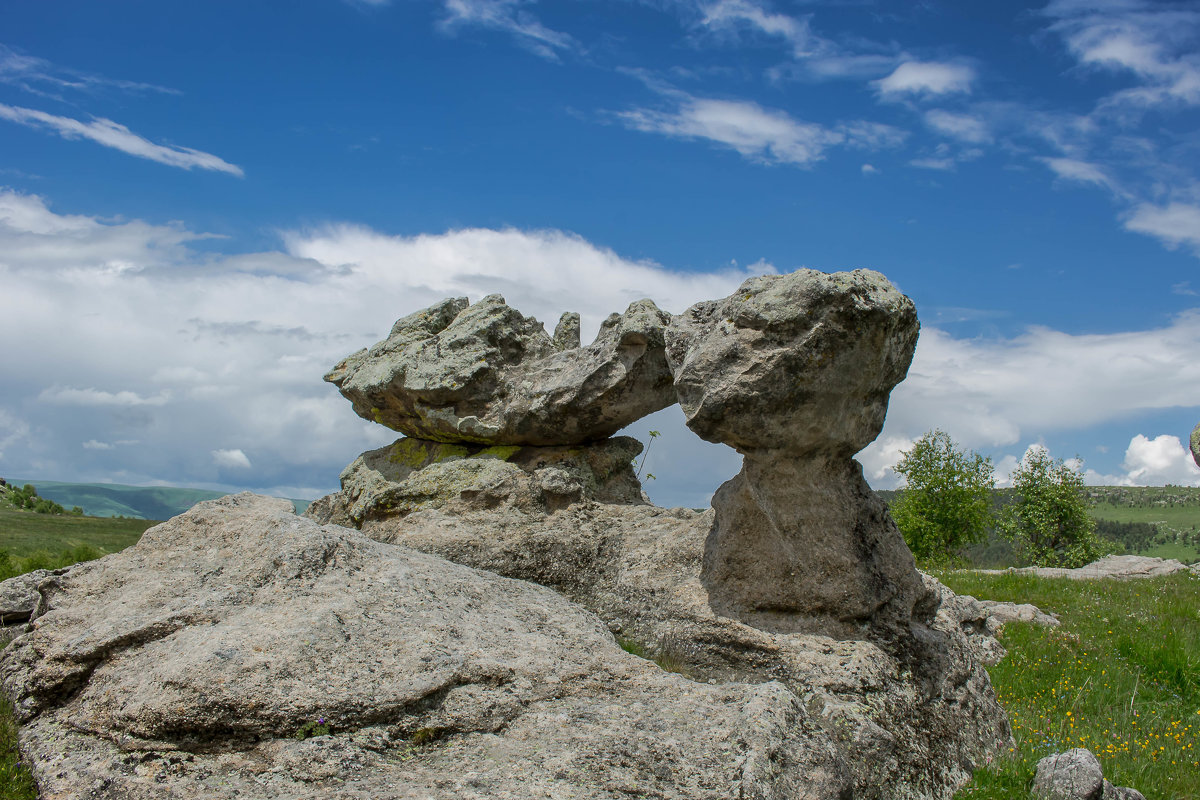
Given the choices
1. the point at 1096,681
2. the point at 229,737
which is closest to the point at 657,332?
the point at 229,737

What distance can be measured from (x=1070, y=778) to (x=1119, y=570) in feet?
86.5

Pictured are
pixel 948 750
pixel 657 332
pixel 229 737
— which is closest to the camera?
pixel 229 737

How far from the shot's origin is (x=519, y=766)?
5.63 metres

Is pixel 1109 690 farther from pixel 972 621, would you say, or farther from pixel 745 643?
pixel 745 643

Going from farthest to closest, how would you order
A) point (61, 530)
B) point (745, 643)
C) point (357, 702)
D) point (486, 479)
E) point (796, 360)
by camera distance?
point (61, 530) → point (486, 479) → point (745, 643) → point (796, 360) → point (357, 702)

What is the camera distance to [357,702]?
6184 millimetres

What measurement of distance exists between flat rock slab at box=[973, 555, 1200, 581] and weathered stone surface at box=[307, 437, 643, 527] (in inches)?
686

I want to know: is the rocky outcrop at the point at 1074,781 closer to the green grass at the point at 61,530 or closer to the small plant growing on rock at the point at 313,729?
the small plant growing on rock at the point at 313,729

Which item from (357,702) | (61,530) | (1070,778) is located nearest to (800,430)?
(1070,778)

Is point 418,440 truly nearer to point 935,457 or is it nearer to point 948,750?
point 948,750

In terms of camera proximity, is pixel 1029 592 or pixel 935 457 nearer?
pixel 1029 592

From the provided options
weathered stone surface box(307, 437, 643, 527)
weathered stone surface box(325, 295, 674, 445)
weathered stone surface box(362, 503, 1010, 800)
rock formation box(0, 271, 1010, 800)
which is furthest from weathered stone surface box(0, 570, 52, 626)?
weathered stone surface box(325, 295, 674, 445)

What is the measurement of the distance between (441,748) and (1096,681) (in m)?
11.3

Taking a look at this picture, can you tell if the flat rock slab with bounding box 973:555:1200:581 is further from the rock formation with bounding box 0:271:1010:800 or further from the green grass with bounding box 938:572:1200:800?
the rock formation with bounding box 0:271:1010:800
